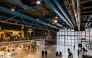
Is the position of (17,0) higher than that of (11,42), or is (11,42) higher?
(17,0)

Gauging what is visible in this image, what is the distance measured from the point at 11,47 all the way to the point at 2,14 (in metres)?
5.56

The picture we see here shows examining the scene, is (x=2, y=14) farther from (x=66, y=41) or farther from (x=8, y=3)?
(x=66, y=41)

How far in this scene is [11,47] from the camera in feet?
48.8

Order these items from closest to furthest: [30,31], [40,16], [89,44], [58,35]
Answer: [40,16], [30,31], [89,44], [58,35]

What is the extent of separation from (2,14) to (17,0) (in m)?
5.04

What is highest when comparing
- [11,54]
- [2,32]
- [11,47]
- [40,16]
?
[40,16]

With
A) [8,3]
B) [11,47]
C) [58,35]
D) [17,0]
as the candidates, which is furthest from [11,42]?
[58,35]

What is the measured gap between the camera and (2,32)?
18562mm

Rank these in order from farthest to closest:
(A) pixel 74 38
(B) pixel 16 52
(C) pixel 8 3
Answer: (A) pixel 74 38 → (B) pixel 16 52 → (C) pixel 8 3

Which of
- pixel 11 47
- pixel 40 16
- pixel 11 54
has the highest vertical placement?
pixel 40 16

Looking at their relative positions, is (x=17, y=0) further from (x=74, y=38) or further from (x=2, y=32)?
(x=74, y=38)

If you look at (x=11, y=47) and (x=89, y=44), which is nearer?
(x=11, y=47)

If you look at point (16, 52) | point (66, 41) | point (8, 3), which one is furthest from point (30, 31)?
point (8, 3)

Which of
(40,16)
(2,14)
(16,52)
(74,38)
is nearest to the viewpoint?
(2,14)
